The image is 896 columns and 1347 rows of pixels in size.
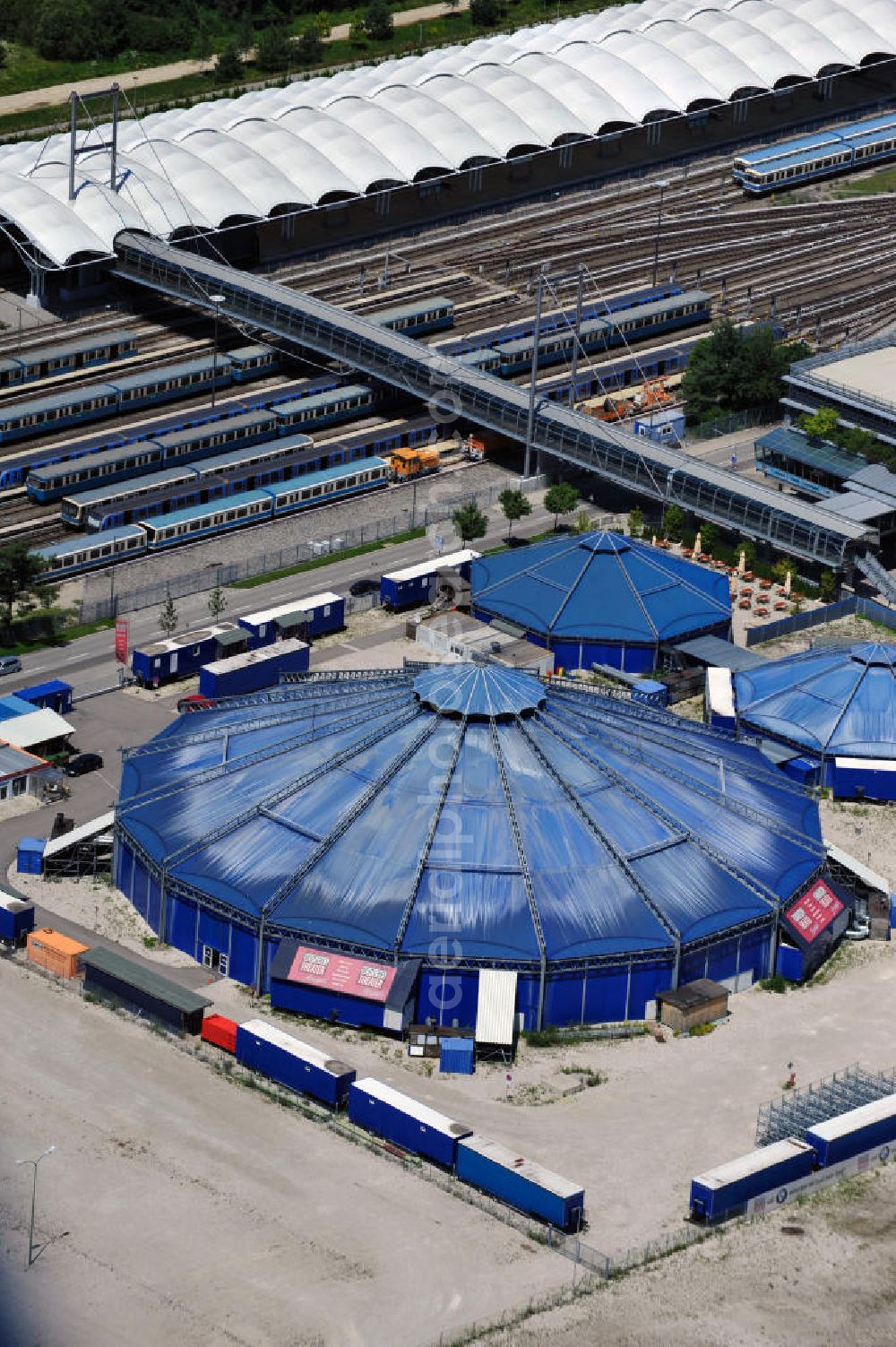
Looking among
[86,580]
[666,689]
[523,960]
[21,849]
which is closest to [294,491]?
[86,580]

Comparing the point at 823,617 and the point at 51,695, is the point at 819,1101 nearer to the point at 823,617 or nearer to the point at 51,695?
the point at 51,695

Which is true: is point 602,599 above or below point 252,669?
above

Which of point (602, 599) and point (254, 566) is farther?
point (254, 566)

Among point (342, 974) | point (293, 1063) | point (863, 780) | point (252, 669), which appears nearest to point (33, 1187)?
point (293, 1063)

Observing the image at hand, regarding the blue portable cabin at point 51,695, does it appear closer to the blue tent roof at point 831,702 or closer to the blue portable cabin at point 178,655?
the blue portable cabin at point 178,655

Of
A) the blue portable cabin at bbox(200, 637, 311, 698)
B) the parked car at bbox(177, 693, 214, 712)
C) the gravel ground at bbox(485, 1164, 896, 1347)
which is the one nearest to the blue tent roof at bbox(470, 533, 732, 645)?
the blue portable cabin at bbox(200, 637, 311, 698)

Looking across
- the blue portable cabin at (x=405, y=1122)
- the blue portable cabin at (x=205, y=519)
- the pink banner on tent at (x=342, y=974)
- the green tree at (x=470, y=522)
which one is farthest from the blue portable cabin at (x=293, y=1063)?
the blue portable cabin at (x=205, y=519)
